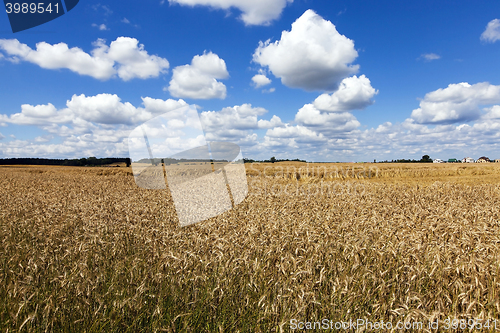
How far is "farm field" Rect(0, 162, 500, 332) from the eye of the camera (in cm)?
298

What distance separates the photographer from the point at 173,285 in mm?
3438

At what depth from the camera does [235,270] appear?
399 centimetres

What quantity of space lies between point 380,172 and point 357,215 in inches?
1137

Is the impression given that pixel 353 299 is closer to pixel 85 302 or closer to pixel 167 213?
pixel 85 302

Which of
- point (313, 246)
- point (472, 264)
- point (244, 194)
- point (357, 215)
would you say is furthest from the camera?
point (244, 194)

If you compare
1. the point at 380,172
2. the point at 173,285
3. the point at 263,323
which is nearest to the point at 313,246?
the point at 263,323

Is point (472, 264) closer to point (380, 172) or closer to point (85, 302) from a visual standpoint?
point (85, 302)

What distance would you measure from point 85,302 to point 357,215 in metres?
7.06

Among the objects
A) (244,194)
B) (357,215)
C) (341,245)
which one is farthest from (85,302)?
(244,194)

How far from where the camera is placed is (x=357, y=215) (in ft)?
26.0

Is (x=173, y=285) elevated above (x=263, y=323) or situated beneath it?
elevated above

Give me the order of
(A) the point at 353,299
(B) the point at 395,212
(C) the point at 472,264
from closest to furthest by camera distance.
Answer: (A) the point at 353,299, (C) the point at 472,264, (B) the point at 395,212

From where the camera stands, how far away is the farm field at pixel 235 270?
2.98 m

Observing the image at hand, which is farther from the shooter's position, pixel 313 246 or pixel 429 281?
pixel 313 246
